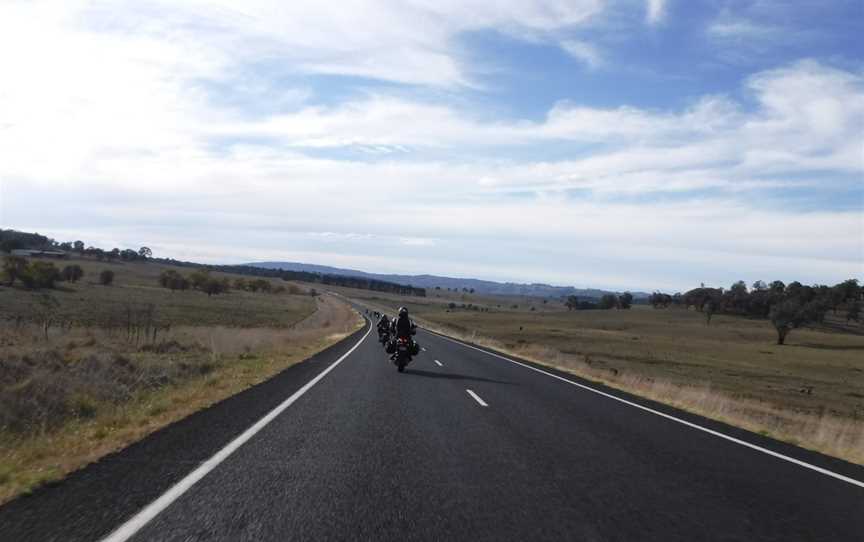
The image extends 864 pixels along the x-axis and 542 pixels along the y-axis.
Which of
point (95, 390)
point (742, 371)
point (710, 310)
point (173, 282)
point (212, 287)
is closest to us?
point (95, 390)

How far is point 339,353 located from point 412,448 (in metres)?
17.8

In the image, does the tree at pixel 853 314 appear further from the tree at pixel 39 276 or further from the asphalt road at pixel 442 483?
the asphalt road at pixel 442 483

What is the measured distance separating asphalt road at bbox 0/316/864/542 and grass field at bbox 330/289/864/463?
3152 millimetres

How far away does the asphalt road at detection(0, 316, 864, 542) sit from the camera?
5.50 m

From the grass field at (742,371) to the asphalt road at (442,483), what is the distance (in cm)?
315

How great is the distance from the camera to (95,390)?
44.9ft

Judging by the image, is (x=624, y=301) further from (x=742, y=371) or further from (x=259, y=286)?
(x=742, y=371)

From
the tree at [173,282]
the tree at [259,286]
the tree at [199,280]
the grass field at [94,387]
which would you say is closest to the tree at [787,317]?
the grass field at [94,387]

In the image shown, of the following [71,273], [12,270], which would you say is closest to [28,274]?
[12,270]

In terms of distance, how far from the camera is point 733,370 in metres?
48.8

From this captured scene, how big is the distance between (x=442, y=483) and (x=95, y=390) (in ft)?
30.8

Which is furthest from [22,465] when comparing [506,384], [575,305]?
[575,305]

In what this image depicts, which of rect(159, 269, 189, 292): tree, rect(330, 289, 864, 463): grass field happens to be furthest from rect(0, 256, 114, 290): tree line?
rect(330, 289, 864, 463): grass field

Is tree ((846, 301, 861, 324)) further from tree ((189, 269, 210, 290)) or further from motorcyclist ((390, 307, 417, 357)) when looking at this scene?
motorcyclist ((390, 307, 417, 357))
